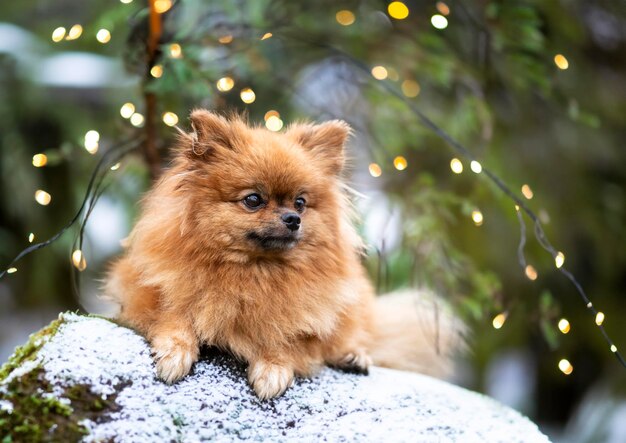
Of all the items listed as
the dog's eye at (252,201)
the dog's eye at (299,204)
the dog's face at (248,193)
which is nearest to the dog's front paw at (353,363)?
the dog's face at (248,193)

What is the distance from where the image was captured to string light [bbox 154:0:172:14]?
2936 mm

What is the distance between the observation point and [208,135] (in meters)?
2.35

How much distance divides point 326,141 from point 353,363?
0.87 metres

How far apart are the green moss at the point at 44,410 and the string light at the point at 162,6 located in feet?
5.56

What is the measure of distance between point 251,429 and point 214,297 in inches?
18.2

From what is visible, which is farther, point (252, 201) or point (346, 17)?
point (346, 17)

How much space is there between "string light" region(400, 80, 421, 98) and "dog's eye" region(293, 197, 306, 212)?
7.41 feet

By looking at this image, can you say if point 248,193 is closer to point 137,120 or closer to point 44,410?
point 44,410

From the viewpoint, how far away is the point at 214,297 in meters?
2.27

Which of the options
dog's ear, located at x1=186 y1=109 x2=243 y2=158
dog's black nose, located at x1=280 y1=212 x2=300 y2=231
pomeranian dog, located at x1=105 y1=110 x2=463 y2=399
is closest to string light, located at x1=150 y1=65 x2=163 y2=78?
pomeranian dog, located at x1=105 y1=110 x2=463 y2=399

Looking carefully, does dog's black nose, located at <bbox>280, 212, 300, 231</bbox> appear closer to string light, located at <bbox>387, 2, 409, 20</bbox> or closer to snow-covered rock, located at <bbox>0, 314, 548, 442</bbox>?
snow-covered rock, located at <bbox>0, 314, 548, 442</bbox>

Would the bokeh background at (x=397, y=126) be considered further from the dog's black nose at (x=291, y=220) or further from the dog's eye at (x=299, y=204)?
the dog's black nose at (x=291, y=220)

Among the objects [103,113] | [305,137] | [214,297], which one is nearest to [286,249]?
[214,297]

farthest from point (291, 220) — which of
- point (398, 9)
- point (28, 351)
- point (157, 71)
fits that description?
point (398, 9)
